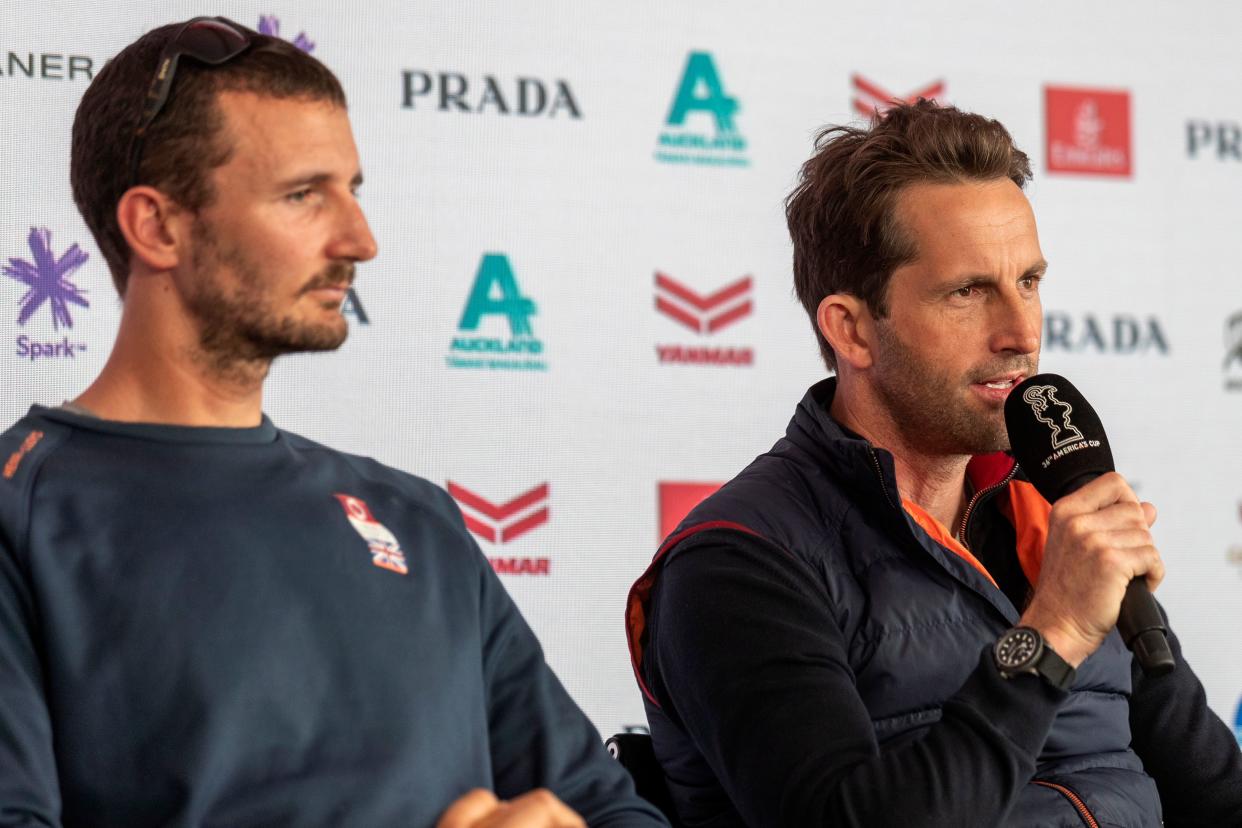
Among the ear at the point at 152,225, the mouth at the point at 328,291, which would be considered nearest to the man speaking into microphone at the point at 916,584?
the mouth at the point at 328,291

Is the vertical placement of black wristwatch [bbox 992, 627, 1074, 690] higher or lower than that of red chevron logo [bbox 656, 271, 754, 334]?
lower

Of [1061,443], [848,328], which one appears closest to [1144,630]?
[1061,443]

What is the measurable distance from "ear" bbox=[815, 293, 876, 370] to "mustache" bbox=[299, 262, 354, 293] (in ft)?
3.09

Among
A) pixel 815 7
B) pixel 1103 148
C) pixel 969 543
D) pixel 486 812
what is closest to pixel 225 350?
pixel 486 812

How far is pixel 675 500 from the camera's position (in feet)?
11.1

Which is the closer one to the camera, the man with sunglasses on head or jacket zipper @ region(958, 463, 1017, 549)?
the man with sunglasses on head

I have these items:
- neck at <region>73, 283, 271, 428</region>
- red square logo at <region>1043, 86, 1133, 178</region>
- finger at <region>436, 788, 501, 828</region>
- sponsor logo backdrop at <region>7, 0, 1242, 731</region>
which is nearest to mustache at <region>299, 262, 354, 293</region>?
neck at <region>73, 283, 271, 428</region>

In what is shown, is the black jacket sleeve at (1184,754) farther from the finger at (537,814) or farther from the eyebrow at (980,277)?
the finger at (537,814)

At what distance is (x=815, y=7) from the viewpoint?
360 centimetres

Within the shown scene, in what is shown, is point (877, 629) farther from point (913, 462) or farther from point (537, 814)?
point (537, 814)

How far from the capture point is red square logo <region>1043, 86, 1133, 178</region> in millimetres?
3756

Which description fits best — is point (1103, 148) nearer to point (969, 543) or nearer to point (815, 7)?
point (815, 7)

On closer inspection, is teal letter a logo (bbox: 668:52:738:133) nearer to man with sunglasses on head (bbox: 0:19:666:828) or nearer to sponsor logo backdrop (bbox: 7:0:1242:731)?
sponsor logo backdrop (bbox: 7:0:1242:731)

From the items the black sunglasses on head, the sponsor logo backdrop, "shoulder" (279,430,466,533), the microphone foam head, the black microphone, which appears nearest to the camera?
the black sunglasses on head
